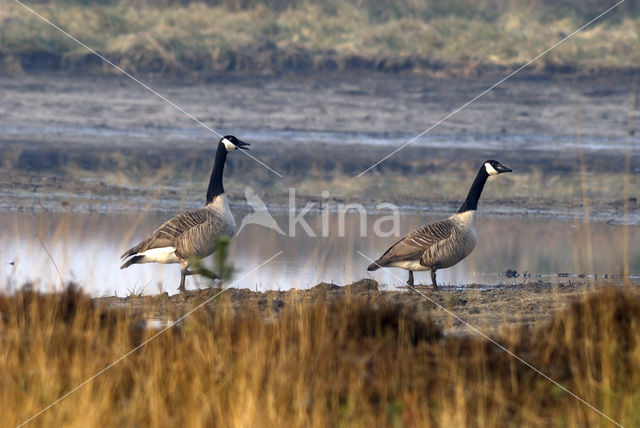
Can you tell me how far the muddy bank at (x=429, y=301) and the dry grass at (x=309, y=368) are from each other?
0.72 meters

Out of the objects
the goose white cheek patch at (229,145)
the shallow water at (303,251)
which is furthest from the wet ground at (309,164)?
the goose white cheek patch at (229,145)

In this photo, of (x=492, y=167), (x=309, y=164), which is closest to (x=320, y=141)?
(x=309, y=164)

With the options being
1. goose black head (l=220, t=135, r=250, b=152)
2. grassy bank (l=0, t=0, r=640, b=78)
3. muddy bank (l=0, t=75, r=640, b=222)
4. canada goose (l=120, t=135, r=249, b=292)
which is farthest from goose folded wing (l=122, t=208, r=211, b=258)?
grassy bank (l=0, t=0, r=640, b=78)

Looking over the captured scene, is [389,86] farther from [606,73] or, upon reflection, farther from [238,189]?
[238,189]

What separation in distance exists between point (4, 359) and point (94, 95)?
797 inches

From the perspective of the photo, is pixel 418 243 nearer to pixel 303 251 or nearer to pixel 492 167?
pixel 492 167

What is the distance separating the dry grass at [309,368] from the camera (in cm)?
579

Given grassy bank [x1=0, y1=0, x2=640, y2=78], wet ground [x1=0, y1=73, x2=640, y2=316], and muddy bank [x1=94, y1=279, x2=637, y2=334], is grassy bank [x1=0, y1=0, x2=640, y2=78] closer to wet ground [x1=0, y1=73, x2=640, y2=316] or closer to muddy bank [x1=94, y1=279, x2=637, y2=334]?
wet ground [x1=0, y1=73, x2=640, y2=316]

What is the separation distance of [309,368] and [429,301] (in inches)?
142

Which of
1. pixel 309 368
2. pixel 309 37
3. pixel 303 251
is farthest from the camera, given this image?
pixel 309 37

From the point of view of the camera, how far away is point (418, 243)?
1089 centimetres

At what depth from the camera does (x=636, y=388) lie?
6547 mm

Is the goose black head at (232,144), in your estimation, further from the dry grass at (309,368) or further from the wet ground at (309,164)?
the dry grass at (309,368)

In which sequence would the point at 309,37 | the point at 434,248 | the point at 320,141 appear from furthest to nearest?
the point at 309,37
the point at 320,141
the point at 434,248
